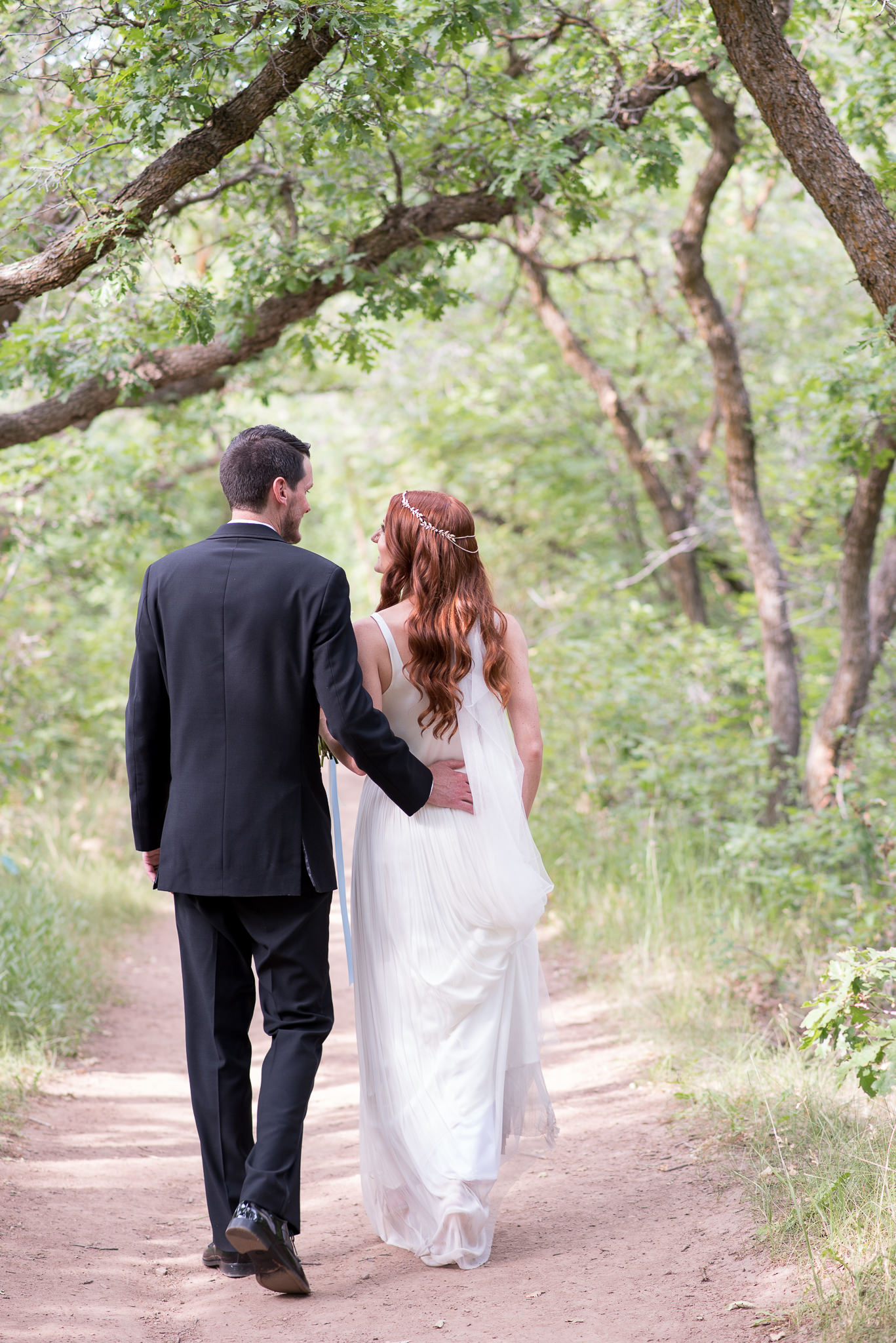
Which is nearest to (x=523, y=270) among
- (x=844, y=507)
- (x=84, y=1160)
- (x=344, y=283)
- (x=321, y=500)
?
(x=844, y=507)

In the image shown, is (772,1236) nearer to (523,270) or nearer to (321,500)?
(523,270)

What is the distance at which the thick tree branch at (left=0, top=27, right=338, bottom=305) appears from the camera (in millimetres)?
3715

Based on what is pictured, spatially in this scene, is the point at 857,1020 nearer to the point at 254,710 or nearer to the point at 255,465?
the point at 254,710

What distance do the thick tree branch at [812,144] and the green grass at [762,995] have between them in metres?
2.49

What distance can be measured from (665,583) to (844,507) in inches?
159

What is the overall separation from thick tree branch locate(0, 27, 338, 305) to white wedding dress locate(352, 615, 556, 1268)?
1.71 m

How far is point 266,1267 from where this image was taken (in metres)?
2.92

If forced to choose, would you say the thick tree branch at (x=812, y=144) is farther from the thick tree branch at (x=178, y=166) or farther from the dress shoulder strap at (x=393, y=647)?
the dress shoulder strap at (x=393, y=647)

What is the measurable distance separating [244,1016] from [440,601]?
4.10 ft

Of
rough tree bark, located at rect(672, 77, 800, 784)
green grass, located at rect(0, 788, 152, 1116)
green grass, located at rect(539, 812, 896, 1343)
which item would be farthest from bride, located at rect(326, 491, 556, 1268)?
rough tree bark, located at rect(672, 77, 800, 784)

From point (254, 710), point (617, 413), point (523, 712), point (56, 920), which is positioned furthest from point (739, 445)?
point (254, 710)

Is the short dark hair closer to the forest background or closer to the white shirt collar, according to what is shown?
the white shirt collar

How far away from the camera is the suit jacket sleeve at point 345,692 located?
9.62 ft

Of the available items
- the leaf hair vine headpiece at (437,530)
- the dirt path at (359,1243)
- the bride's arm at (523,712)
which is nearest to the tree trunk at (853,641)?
the dirt path at (359,1243)
